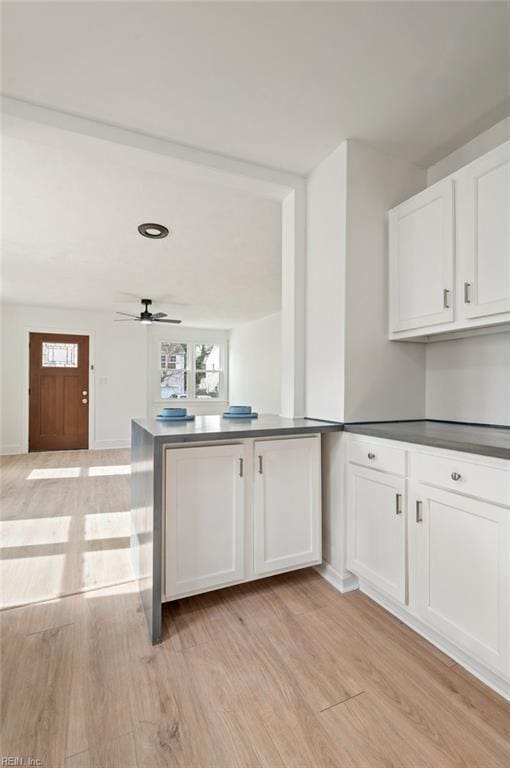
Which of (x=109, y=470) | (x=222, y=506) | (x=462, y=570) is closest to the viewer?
(x=462, y=570)

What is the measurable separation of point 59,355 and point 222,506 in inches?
227

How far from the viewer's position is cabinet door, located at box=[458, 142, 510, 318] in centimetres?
158

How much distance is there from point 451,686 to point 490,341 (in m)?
1.61

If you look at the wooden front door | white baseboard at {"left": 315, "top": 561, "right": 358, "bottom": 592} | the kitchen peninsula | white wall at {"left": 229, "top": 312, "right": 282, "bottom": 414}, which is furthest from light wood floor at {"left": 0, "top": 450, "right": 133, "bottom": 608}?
white wall at {"left": 229, "top": 312, "right": 282, "bottom": 414}

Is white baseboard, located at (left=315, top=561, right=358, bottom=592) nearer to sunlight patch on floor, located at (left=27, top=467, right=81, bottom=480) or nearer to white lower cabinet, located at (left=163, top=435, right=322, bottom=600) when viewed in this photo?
white lower cabinet, located at (left=163, top=435, right=322, bottom=600)

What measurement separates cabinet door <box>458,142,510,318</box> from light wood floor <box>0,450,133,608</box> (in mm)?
2456

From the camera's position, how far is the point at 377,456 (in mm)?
1781

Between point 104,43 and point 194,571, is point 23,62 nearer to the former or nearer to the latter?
point 104,43

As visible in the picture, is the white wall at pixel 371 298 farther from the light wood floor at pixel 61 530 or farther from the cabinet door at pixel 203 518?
the light wood floor at pixel 61 530

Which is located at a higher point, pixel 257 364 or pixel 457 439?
pixel 257 364

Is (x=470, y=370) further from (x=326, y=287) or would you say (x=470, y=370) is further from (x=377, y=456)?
(x=326, y=287)

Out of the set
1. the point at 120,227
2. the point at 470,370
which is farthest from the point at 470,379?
the point at 120,227

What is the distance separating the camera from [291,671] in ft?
4.60

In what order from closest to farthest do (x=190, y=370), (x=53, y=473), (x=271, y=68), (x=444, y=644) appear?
(x=444, y=644) → (x=271, y=68) → (x=53, y=473) → (x=190, y=370)
